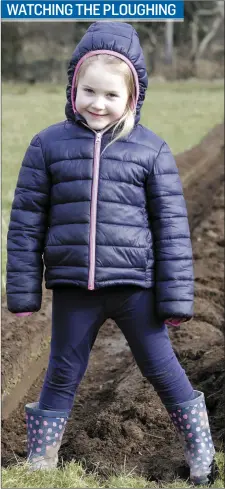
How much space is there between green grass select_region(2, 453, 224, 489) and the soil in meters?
0.22

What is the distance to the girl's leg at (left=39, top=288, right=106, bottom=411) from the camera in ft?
12.2

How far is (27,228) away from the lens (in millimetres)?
3674

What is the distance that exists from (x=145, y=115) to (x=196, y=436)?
52.3 feet

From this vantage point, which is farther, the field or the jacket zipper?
the field

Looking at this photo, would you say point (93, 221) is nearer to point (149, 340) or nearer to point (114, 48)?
point (149, 340)

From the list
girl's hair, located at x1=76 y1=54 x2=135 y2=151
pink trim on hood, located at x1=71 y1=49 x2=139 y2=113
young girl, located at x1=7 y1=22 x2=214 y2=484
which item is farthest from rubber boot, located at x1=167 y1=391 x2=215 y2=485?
pink trim on hood, located at x1=71 y1=49 x2=139 y2=113

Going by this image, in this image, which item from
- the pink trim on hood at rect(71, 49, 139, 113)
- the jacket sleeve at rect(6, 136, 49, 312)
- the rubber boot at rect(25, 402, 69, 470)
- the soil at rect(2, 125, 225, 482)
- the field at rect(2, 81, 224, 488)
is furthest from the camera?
the soil at rect(2, 125, 225, 482)

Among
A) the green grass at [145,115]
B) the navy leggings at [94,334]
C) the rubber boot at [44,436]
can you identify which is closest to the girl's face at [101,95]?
the navy leggings at [94,334]

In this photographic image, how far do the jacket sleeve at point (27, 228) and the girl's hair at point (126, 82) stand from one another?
0.31m

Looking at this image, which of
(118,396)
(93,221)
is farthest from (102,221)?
(118,396)

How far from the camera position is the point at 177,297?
12.0ft

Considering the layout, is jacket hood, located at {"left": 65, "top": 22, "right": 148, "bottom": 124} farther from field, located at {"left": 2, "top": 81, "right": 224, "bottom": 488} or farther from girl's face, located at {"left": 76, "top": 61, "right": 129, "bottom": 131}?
field, located at {"left": 2, "top": 81, "right": 224, "bottom": 488}

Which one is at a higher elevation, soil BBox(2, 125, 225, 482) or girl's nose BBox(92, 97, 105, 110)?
girl's nose BBox(92, 97, 105, 110)

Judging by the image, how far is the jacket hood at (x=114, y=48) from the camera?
357 centimetres
